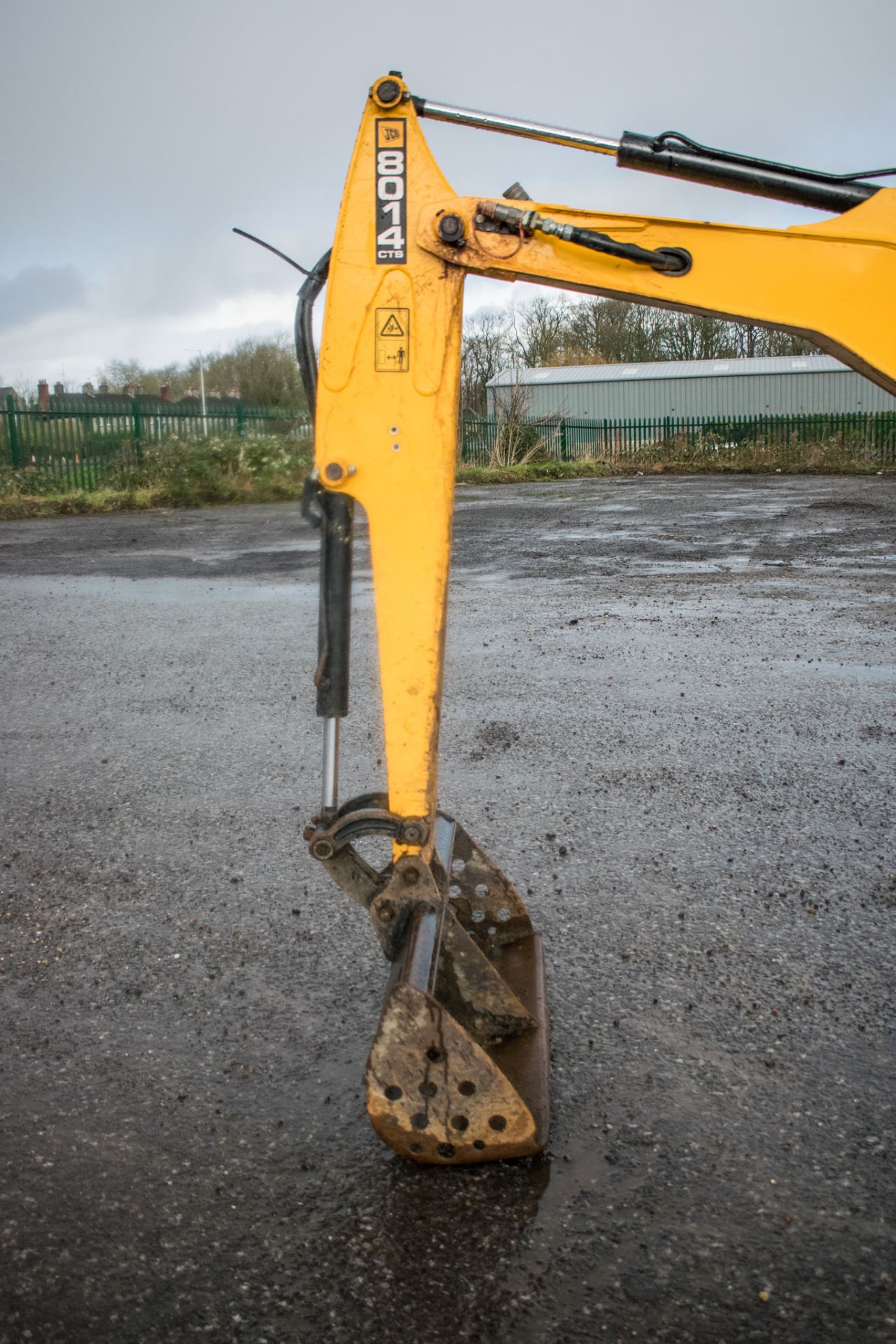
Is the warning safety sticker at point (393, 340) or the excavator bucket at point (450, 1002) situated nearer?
the excavator bucket at point (450, 1002)

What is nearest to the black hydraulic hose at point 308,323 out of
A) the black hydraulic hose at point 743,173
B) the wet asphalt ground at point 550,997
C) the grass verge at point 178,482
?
the black hydraulic hose at point 743,173

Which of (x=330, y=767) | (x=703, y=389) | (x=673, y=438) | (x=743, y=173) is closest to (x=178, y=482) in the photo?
(x=673, y=438)

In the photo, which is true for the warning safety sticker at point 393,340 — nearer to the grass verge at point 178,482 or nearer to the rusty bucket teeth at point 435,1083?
the rusty bucket teeth at point 435,1083

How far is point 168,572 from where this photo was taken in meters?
12.3

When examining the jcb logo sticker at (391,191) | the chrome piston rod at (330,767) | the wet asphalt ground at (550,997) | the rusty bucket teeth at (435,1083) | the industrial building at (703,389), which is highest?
the industrial building at (703,389)

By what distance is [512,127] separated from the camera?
2.52 metres

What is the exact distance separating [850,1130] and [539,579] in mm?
8710

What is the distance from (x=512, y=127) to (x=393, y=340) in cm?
51

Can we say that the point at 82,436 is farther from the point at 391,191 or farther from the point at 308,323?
the point at 391,191

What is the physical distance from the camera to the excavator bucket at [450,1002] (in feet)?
7.90

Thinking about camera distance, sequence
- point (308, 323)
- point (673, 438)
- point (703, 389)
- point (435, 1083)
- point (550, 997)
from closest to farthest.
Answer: point (435, 1083) → point (308, 323) → point (550, 997) → point (673, 438) → point (703, 389)

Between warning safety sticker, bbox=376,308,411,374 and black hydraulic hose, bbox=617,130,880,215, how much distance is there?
22.8 inches

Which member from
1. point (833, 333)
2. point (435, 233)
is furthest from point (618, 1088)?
point (435, 233)

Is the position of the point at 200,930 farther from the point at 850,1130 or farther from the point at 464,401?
the point at 464,401
